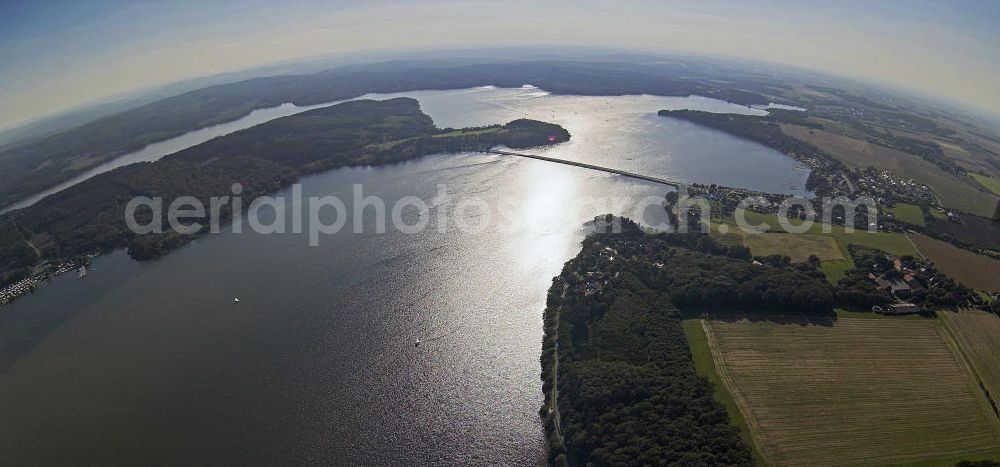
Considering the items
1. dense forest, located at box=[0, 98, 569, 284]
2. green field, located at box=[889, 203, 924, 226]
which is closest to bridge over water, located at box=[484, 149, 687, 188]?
dense forest, located at box=[0, 98, 569, 284]

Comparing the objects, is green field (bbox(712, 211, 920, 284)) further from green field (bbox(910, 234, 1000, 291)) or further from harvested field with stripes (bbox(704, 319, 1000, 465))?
harvested field with stripes (bbox(704, 319, 1000, 465))

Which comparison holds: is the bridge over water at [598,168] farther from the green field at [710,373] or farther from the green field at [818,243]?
the green field at [710,373]

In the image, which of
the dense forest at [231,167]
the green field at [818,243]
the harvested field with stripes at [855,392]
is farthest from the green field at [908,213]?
the dense forest at [231,167]

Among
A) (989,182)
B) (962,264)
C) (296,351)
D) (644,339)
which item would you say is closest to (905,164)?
(989,182)

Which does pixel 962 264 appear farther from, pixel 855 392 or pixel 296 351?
pixel 296 351

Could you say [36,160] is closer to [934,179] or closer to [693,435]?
[693,435]
